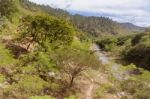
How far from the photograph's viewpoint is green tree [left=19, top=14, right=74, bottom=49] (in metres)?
31.0

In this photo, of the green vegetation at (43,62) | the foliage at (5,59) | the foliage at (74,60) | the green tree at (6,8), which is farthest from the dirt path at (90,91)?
the green tree at (6,8)

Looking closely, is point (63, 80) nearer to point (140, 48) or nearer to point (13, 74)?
point (13, 74)

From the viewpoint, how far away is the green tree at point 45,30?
102 ft

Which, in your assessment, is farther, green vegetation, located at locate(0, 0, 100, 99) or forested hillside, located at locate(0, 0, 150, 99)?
forested hillside, located at locate(0, 0, 150, 99)

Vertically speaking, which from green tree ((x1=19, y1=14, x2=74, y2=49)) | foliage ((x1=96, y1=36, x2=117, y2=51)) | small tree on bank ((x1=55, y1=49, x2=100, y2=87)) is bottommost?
foliage ((x1=96, y1=36, x2=117, y2=51))

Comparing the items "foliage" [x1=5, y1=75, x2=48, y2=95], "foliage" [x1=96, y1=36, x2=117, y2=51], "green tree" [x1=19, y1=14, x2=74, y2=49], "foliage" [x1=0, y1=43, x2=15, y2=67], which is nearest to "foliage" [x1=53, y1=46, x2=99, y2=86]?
"foliage" [x1=0, y1=43, x2=15, y2=67]

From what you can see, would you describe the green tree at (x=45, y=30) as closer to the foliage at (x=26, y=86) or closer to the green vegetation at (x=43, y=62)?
the green vegetation at (x=43, y=62)

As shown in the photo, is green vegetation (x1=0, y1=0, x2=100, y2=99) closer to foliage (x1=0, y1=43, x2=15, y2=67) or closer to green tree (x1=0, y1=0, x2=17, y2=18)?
foliage (x1=0, y1=43, x2=15, y2=67)

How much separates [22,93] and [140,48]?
6377cm

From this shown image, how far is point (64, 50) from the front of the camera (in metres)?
26.4

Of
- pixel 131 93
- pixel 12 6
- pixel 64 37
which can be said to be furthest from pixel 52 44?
pixel 12 6

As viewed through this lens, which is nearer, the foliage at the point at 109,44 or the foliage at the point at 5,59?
the foliage at the point at 5,59

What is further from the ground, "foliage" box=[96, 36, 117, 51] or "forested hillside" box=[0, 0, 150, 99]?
"forested hillside" box=[0, 0, 150, 99]

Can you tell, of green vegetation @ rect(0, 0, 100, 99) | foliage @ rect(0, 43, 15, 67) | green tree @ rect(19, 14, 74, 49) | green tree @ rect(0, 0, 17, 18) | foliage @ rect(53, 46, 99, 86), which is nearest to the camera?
green vegetation @ rect(0, 0, 100, 99)
